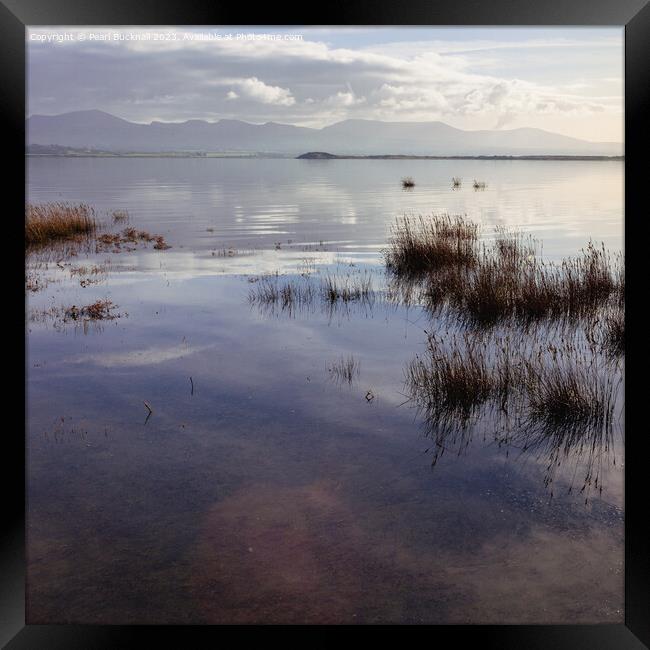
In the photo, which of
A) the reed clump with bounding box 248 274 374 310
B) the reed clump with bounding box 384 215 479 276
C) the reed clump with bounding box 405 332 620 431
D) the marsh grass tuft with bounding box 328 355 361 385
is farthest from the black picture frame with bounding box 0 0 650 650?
the reed clump with bounding box 384 215 479 276

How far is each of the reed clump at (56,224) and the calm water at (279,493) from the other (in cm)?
945

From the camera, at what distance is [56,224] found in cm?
1994

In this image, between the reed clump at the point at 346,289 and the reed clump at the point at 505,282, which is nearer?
the reed clump at the point at 505,282

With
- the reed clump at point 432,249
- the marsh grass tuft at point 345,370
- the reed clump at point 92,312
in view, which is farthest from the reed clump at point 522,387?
the reed clump at point 432,249

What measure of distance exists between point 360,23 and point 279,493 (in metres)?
3.31

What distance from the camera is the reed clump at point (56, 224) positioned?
19.0 metres

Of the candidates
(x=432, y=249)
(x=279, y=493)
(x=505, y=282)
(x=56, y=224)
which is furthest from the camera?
(x=56, y=224)

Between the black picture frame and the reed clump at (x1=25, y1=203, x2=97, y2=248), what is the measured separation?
15.1m

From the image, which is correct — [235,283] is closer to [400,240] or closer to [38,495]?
[400,240]

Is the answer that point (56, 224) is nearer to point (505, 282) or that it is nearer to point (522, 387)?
point (505, 282)

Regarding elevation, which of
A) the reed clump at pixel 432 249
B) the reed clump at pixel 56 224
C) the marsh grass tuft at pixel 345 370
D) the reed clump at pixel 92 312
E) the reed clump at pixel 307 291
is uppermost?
the reed clump at pixel 56 224

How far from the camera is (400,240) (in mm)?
14695

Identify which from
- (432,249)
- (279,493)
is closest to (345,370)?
(279,493)

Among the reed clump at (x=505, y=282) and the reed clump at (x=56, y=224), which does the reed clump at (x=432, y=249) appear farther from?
the reed clump at (x=56, y=224)
